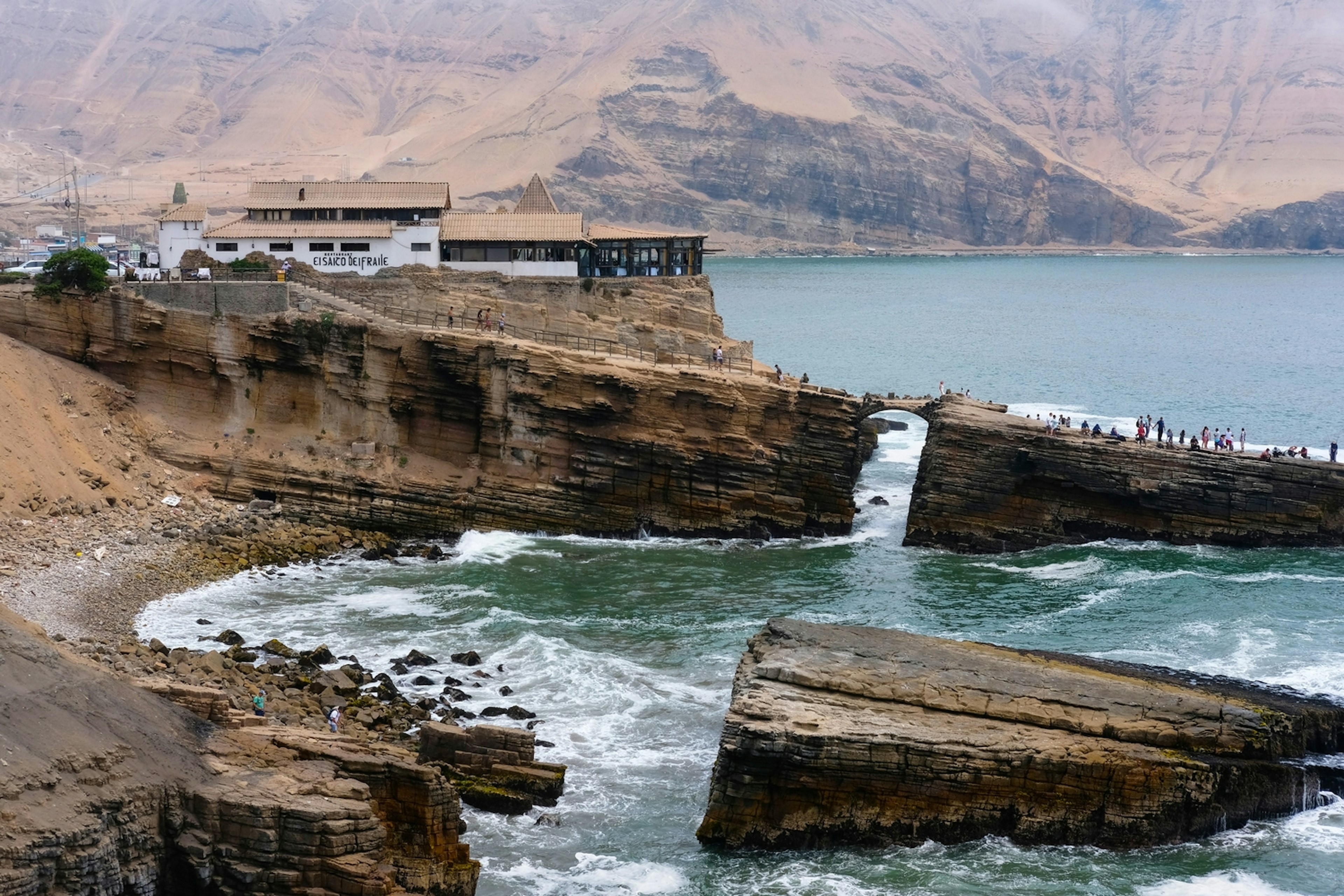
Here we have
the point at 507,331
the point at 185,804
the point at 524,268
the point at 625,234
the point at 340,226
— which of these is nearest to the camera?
the point at 185,804

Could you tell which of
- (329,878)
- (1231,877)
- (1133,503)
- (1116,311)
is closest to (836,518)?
(1133,503)

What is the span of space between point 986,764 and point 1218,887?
218 inches

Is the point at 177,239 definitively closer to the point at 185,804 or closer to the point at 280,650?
the point at 280,650

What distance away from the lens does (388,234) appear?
68.1 metres

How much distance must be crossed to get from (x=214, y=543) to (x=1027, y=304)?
14459 cm

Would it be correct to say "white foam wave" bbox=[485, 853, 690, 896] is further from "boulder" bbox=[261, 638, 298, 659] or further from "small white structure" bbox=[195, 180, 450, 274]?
"small white structure" bbox=[195, 180, 450, 274]

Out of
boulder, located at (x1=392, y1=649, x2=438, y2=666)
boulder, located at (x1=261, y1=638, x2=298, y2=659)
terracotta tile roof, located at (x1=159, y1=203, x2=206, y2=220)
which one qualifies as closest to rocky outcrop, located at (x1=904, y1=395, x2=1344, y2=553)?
boulder, located at (x1=392, y1=649, x2=438, y2=666)

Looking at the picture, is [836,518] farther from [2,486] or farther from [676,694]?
[2,486]

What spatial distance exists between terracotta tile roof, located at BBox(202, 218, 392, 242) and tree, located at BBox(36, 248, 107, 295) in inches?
322

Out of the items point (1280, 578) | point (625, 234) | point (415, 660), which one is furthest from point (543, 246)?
point (1280, 578)

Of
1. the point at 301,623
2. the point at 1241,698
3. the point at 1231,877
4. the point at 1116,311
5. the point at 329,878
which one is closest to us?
the point at 329,878

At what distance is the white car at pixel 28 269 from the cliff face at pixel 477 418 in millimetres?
3967

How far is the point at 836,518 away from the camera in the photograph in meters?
61.3

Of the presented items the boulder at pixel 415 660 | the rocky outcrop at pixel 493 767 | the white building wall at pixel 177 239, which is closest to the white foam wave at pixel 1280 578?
the boulder at pixel 415 660
